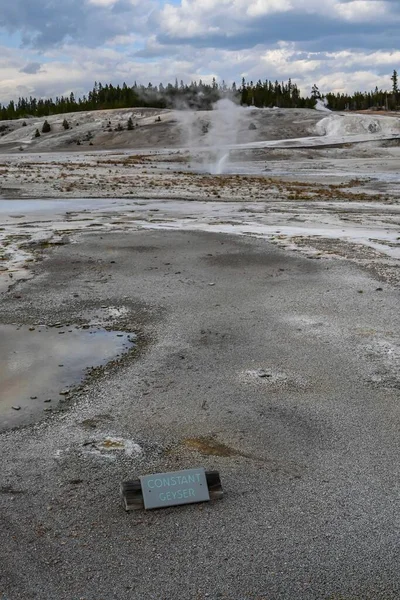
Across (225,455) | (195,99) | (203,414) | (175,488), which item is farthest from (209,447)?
(195,99)

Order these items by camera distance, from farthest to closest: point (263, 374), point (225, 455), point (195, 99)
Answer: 1. point (195, 99)
2. point (263, 374)
3. point (225, 455)

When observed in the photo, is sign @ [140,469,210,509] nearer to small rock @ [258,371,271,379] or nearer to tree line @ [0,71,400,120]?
small rock @ [258,371,271,379]

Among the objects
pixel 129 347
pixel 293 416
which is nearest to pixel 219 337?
pixel 129 347

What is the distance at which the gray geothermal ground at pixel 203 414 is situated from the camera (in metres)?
3.87

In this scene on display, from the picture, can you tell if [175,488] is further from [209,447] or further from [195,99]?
[195,99]

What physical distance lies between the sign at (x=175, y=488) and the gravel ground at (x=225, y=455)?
0.07 m

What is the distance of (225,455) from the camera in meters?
5.13

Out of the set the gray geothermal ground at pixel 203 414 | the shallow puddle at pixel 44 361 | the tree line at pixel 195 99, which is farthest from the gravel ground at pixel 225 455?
the tree line at pixel 195 99

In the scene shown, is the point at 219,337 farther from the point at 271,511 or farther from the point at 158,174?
the point at 158,174

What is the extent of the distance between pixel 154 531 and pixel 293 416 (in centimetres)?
200

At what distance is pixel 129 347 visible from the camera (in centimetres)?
758

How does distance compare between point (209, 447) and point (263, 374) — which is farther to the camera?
point (263, 374)

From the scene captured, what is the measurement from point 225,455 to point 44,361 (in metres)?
2.78

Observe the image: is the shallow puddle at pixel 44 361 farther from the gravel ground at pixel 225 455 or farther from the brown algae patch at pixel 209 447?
the brown algae patch at pixel 209 447
